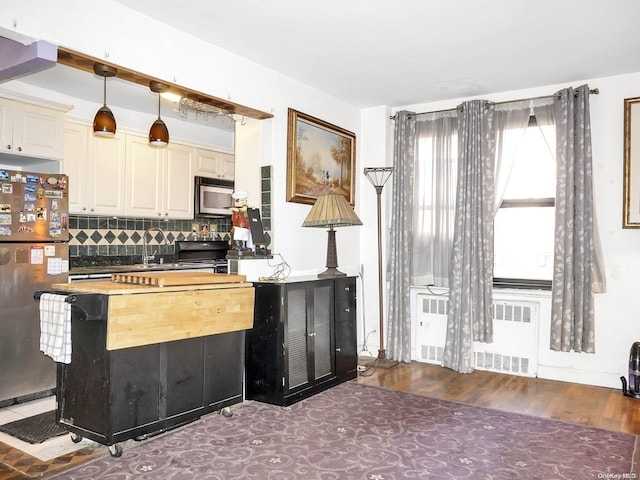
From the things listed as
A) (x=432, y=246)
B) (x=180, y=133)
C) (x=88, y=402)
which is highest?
(x=180, y=133)

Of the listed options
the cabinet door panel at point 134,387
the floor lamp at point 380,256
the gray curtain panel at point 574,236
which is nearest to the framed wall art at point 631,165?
the gray curtain panel at point 574,236

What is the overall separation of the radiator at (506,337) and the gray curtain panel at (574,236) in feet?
0.83

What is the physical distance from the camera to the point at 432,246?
4.73 metres

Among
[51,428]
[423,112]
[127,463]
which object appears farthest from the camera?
[423,112]

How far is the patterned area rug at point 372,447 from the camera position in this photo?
2443 millimetres

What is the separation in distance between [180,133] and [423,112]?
9.00ft

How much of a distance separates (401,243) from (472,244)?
2.31ft

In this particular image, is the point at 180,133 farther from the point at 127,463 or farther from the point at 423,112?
the point at 127,463

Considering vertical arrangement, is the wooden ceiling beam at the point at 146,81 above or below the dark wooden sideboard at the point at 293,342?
above

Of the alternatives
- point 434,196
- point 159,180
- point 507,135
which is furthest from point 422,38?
point 159,180

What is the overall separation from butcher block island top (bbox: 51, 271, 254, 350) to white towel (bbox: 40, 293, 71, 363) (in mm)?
91

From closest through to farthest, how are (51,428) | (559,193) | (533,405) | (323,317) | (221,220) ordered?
(51,428) < (533,405) < (323,317) < (559,193) < (221,220)

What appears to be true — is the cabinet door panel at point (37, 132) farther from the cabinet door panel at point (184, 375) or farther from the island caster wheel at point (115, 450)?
the island caster wheel at point (115, 450)

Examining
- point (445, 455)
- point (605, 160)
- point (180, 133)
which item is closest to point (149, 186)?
point (180, 133)
